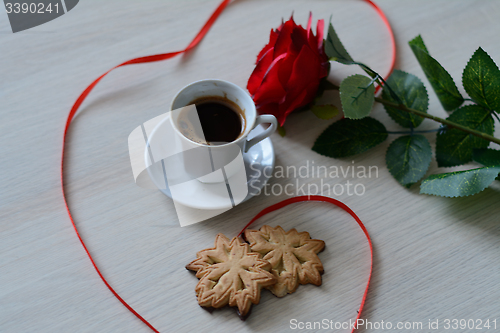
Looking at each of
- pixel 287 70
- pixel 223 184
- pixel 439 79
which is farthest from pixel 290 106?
pixel 439 79

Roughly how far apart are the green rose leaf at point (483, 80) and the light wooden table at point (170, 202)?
11 centimetres

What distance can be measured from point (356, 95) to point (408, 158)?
18 centimetres

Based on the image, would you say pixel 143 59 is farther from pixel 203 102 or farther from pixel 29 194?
pixel 29 194

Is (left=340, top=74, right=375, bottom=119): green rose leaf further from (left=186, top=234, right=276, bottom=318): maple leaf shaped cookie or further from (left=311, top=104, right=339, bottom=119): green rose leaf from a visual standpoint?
(left=186, top=234, right=276, bottom=318): maple leaf shaped cookie

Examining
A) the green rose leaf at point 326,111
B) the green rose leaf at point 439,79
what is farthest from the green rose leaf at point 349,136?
the green rose leaf at point 439,79

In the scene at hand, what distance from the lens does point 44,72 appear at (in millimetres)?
764

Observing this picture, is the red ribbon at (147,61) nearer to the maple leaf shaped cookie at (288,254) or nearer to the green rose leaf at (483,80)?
the maple leaf shaped cookie at (288,254)

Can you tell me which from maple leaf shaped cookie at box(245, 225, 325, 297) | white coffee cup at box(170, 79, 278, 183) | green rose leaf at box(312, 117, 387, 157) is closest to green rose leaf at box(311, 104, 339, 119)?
green rose leaf at box(312, 117, 387, 157)

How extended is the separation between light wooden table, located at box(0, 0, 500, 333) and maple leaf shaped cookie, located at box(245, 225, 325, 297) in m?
0.02

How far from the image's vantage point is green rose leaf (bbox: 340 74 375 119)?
60 centimetres

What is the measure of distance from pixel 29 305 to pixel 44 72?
461 mm

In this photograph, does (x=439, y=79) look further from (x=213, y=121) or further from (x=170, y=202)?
(x=170, y=202)

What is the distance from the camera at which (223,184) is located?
0.66 metres

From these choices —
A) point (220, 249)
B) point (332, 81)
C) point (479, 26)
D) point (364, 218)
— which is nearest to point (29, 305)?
point (220, 249)
